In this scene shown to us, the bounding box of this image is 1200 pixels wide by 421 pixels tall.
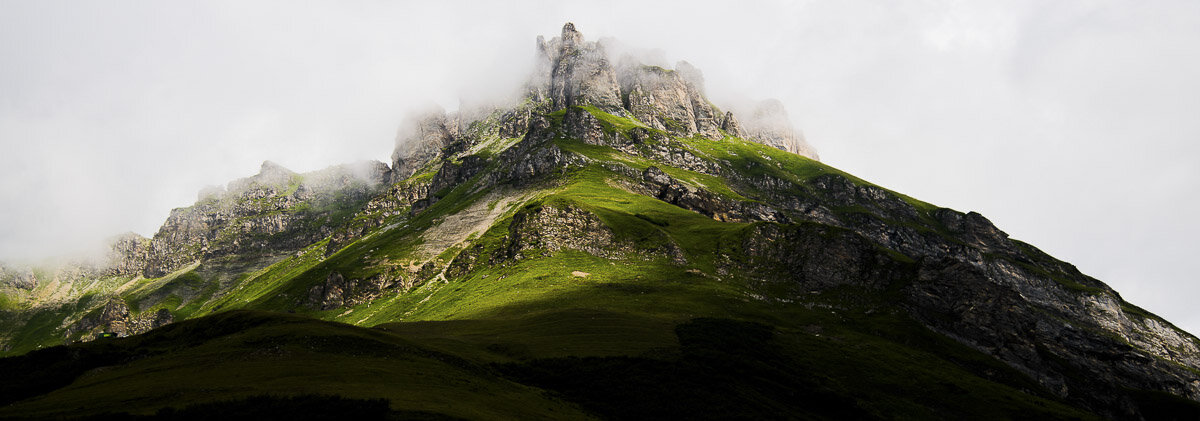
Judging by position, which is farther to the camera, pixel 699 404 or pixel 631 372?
pixel 631 372

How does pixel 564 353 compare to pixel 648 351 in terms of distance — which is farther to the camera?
pixel 648 351

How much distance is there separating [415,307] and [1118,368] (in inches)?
8672

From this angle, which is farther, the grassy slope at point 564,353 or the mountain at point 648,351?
the mountain at point 648,351

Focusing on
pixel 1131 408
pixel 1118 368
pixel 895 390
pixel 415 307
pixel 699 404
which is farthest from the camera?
pixel 415 307

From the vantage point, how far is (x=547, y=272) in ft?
504

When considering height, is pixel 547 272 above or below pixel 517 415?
below

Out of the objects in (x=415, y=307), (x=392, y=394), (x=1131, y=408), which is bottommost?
(x=415, y=307)

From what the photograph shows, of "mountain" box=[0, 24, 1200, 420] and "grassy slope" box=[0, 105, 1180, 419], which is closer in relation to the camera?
"grassy slope" box=[0, 105, 1180, 419]

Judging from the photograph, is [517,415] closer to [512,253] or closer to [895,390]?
[895,390]

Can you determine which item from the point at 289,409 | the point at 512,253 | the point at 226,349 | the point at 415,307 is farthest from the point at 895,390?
the point at 415,307

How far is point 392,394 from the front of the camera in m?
46.3

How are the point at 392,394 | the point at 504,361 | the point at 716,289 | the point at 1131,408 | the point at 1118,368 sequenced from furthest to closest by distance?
the point at 1118,368 < the point at 716,289 < the point at 1131,408 < the point at 504,361 < the point at 392,394

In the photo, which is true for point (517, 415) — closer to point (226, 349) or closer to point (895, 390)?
point (226, 349)

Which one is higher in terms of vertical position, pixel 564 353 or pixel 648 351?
pixel 648 351
